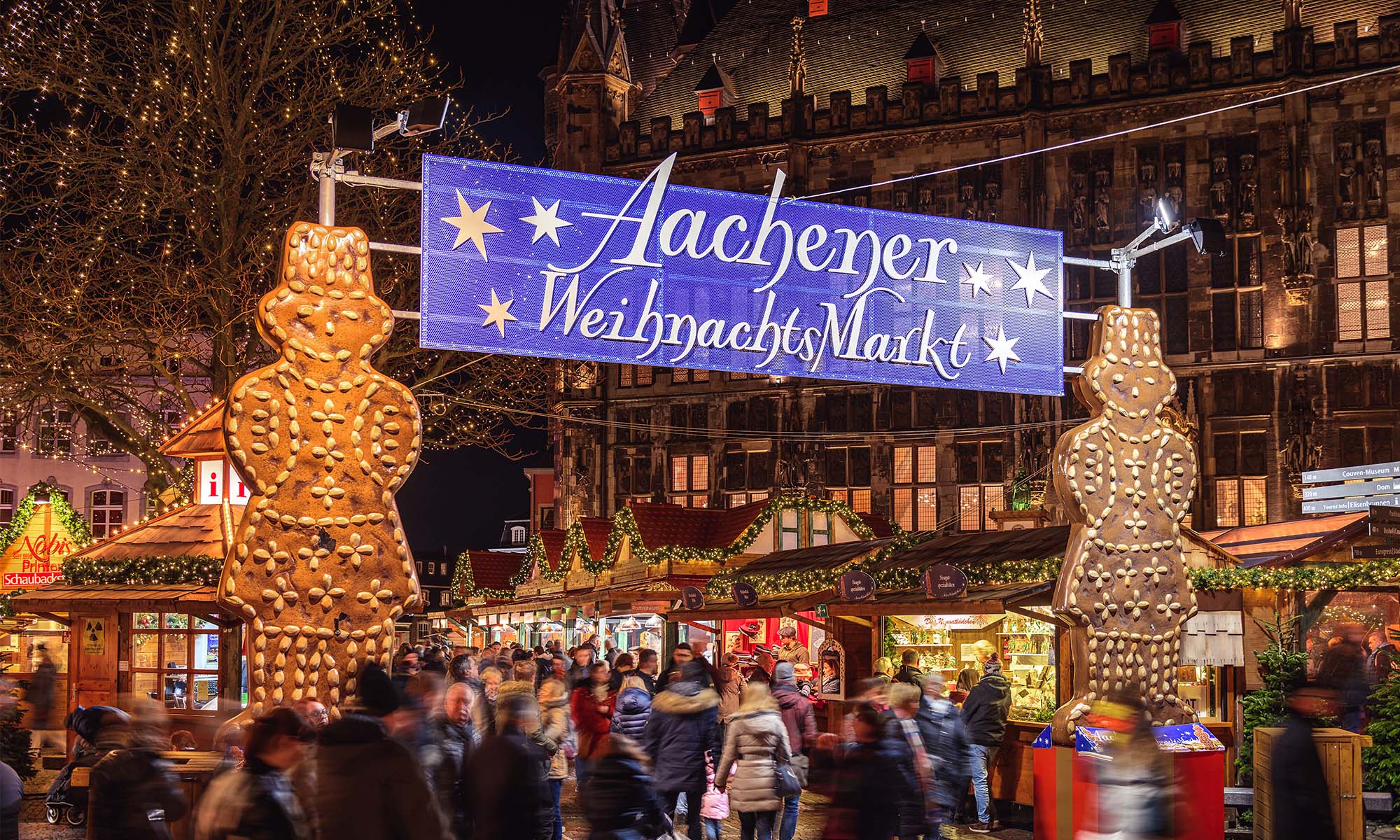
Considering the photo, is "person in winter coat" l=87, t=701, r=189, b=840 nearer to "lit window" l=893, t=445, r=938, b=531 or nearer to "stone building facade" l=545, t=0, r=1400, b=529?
"stone building facade" l=545, t=0, r=1400, b=529

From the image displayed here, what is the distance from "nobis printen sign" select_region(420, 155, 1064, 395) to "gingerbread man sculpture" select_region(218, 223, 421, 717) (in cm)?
64

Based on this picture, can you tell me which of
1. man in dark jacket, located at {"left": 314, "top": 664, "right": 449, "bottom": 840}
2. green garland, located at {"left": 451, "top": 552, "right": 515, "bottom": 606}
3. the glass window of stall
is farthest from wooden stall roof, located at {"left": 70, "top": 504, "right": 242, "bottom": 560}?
green garland, located at {"left": 451, "top": 552, "right": 515, "bottom": 606}

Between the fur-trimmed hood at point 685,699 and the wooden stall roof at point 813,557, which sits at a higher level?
the wooden stall roof at point 813,557

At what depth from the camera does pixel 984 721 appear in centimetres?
1365

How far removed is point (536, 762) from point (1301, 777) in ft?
10.5

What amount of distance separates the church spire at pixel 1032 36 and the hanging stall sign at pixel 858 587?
2294cm

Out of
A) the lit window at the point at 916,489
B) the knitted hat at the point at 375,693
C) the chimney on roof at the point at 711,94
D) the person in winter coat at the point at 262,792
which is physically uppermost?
the chimney on roof at the point at 711,94

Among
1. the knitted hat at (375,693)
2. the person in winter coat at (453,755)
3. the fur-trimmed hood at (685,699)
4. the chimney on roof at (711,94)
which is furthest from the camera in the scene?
the chimney on roof at (711,94)

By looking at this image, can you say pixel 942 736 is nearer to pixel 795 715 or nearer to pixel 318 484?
pixel 795 715

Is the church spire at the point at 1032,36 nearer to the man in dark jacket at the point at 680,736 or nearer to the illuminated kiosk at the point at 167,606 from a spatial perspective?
the illuminated kiosk at the point at 167,606

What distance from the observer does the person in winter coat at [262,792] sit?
207 inches

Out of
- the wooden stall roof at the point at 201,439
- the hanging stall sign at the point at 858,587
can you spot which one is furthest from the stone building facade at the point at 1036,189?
the wooden stall roof at the point at 201,439

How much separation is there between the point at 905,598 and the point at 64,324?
9902mm

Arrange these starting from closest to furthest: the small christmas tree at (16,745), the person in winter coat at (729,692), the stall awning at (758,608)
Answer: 1. the person in winter coat at (729,692)
2. the small christmas tree at (16,745)
3. the stall awning at (758,608)
